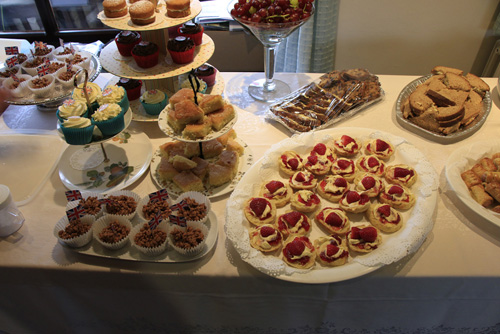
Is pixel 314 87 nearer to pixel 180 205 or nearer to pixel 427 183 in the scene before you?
pixel 427 183

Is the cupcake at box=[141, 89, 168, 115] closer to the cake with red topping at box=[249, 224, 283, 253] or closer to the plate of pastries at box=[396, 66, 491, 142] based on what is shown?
the cake with red topping at box=[249, 224, 283, 253]

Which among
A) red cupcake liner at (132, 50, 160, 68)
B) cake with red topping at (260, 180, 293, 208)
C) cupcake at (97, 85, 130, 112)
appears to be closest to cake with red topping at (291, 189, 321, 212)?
cake with red topping at (260, 180, 293, 208)

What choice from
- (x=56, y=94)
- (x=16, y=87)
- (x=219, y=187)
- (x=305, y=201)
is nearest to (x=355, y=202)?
(x=305, y=201)

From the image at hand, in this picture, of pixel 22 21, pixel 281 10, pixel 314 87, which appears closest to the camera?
pixel 281 10

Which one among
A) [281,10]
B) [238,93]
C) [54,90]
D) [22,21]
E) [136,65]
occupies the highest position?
[281,10]

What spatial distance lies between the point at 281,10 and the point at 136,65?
2.36 feet

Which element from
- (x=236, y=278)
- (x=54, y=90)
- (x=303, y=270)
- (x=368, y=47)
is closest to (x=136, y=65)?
(x=54, y=90)

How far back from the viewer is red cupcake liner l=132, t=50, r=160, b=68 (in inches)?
67.4

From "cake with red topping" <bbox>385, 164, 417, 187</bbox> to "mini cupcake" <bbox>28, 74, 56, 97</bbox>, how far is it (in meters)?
1.59

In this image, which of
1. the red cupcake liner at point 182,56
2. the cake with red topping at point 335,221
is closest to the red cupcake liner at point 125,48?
the red cupcake liner at point 182,56

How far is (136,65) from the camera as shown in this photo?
1763mm

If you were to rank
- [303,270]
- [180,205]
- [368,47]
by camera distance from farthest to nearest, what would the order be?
[368,47] → [180,205] → [303,270]

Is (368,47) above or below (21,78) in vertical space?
below

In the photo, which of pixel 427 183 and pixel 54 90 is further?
pixel 54 90
